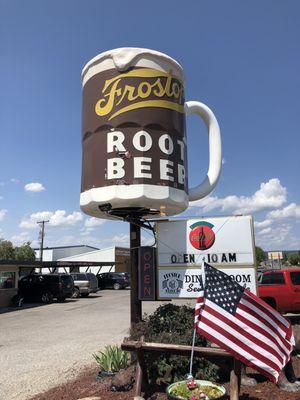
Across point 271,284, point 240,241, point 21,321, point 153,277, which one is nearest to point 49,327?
point 21,321

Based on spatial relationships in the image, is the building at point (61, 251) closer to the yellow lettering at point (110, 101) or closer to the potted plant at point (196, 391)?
the yellow lettering at point (110, 101)

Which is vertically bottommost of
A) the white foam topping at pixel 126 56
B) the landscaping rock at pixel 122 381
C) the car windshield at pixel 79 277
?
the landscaping rock at pixel 122 381

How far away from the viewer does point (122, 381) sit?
6270 millimetres

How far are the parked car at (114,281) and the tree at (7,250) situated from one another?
105 ft

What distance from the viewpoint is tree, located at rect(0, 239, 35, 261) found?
68.8 meters

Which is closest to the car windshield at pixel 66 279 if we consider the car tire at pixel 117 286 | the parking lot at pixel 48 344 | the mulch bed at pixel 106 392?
the parking lot at pixel 48 344

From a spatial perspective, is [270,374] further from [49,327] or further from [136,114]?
[49,327]

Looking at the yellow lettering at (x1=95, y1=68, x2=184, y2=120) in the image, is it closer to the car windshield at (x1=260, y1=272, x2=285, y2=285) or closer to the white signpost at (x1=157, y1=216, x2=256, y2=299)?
the white signpost at (x1=157, y1=216, x2=256, y2=299)

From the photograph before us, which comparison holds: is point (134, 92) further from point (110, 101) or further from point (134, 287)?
point (134, 287)

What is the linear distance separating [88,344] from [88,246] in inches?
3266

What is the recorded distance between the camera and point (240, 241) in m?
7.27

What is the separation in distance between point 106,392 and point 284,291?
33.5ft

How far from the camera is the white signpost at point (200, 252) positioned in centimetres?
722

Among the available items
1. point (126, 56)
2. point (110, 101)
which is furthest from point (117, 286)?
point (126, 56)
